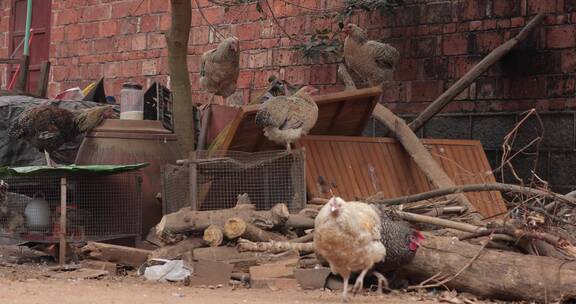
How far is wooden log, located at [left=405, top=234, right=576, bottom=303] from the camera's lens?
6.67 metres

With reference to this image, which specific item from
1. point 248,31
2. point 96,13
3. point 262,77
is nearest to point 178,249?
point 262,77

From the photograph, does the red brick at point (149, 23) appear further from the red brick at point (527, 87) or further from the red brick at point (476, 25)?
the red brick at point (527, 87)

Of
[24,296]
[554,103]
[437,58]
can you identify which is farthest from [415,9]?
[24,296]

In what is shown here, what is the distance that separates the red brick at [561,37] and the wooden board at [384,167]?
1353mm

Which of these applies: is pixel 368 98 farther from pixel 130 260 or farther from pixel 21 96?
pixel 21 96

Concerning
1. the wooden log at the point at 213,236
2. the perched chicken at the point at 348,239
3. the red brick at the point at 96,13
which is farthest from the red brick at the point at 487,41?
the red brick at the point at 96,13

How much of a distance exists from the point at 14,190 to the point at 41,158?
1.38m

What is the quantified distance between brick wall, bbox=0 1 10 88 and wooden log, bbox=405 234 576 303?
11.7 metres

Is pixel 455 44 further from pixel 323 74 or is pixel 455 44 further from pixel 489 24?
pixel 323 74

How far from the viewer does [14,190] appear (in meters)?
9.00

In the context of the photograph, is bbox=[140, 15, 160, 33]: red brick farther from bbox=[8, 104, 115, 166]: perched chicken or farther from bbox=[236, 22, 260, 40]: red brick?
bbox=[8, 104, 115, 166]: perched chicken

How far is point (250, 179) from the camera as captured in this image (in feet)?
28.6

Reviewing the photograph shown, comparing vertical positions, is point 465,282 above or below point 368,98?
below

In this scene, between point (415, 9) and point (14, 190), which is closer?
point (14, 190)
